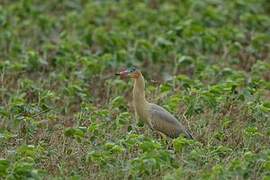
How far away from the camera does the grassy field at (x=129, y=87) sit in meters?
8.83

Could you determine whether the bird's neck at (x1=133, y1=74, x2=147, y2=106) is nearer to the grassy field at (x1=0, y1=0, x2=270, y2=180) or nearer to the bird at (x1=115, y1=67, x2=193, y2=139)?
the bird at (x1=115, y1=67, x2=193, y2=139)

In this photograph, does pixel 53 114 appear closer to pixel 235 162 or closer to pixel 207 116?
pixel 207 116

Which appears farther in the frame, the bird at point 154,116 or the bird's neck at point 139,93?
the bird's neck at point 139,93

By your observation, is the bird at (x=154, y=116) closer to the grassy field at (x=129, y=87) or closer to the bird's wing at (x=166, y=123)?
the bird's wing at (x=166, y=123)

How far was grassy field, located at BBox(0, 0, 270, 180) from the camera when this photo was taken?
8.83 m

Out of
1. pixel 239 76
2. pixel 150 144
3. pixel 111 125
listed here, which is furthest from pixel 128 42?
pixel 150 144

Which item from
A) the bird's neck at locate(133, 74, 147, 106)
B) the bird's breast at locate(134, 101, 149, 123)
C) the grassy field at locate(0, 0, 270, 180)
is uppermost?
the bird's neck at locate(133, 74, 147, 106)

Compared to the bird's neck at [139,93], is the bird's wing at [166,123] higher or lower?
lower

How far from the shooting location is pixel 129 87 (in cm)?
1208

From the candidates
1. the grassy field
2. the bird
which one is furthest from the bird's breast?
the grassy field

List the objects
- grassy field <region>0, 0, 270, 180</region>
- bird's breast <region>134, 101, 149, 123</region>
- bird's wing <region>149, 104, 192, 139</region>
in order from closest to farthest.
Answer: grassy field <region>0, 0, 270, 180</region> < bird's wing <region>149, 104, 192, 139</region> < bird's breast <region>134, 101, 149, 123</region>

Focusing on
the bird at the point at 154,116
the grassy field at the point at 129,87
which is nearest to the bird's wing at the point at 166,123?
the bird at the point at 154,116

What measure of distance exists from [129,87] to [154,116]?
2234 mm

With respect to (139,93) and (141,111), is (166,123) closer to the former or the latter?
(141,111)
